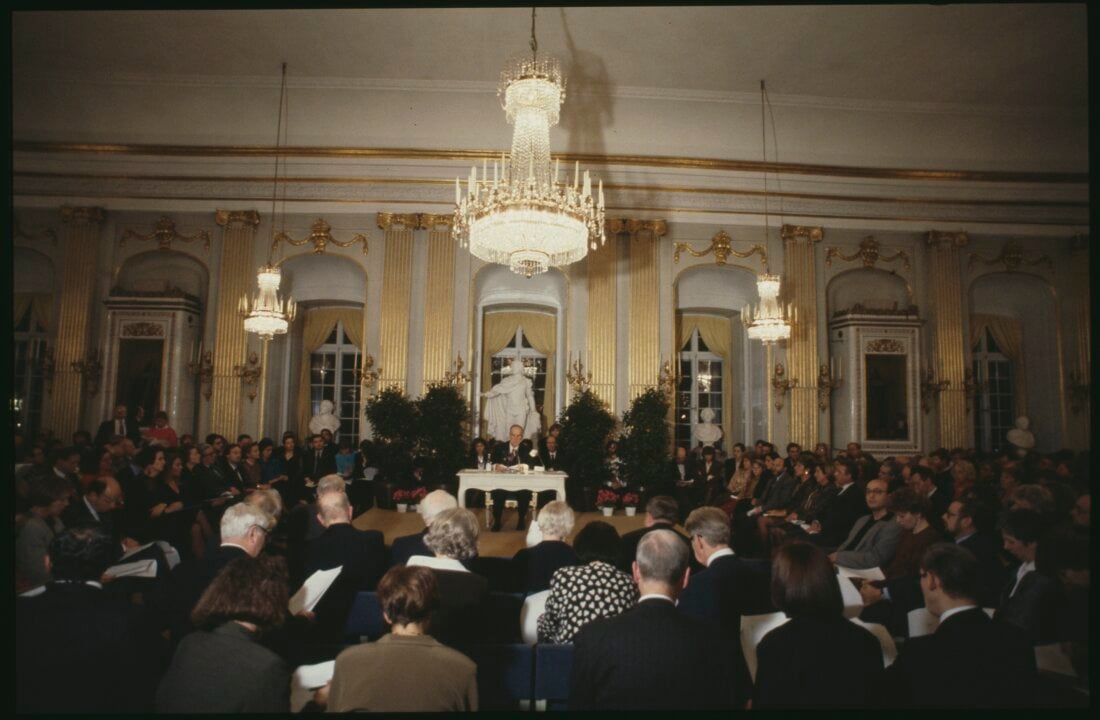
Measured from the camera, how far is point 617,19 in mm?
9711

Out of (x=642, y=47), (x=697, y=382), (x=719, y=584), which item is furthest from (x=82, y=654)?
(x=697, y=382)

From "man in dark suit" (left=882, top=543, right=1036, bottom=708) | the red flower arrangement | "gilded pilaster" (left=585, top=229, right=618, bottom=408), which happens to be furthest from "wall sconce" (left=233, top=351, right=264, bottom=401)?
"man in dark suit" (left=882, top=543, right=1036, bottom=708)

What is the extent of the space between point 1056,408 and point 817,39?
798 cm

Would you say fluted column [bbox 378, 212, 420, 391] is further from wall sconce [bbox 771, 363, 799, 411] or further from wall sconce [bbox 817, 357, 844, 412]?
wall sconce [bbox 817, 357, 844, 412]

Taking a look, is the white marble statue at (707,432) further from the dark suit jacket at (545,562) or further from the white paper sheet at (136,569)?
the white paper sheet at (136,569)

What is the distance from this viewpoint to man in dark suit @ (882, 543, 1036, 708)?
85.4 inches

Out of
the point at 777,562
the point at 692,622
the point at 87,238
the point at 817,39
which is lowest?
Result: the point at 692,622

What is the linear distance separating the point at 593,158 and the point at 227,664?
10865mm

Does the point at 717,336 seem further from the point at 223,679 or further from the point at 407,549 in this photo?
the point at 223,679

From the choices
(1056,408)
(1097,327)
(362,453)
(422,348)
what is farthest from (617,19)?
(1056,408)

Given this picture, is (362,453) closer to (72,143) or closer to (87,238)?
(87,238)

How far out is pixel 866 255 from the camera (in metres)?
12.4

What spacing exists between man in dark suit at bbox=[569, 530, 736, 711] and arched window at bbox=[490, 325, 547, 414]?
10921 millimetres

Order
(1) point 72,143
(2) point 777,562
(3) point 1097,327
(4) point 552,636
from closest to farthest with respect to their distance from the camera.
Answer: (2) point 777,562
(4) point 552,636
(3) point 1097,327
(1) point 72,143
